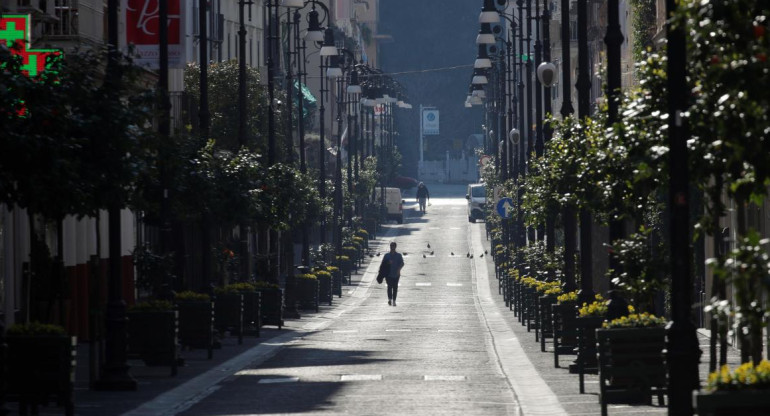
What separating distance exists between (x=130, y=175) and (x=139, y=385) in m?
3.01

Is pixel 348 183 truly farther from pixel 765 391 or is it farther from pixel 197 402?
pixel 765 391

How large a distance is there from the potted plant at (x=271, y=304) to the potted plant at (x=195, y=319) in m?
12.2

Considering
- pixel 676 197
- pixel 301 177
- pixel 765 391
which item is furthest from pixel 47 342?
pixel 301 177

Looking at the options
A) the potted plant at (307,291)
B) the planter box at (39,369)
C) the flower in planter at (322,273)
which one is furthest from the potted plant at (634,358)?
the flower in planter at (322,273)

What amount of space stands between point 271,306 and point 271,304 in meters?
0.08

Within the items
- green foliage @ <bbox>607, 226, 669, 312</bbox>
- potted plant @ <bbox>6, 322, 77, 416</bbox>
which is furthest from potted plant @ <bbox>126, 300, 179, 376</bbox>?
green foliage @ <bbox>607, 226, 669, 312</bbox>

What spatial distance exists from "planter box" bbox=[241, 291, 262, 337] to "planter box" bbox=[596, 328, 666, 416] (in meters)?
19.7

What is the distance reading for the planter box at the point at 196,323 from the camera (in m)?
29.7

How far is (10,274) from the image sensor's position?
33406 millimetres

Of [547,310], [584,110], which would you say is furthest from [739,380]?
[547,310]

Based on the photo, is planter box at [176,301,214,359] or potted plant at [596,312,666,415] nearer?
potted plant at [596,312,666,415]

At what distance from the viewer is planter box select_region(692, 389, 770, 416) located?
11.9 metres

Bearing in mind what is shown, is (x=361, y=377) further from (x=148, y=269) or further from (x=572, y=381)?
(x=148, y=269)

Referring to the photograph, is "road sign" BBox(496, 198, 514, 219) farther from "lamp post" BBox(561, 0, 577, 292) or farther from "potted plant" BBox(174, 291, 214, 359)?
"potted plant" BBox(174, 291, 214, 359)
